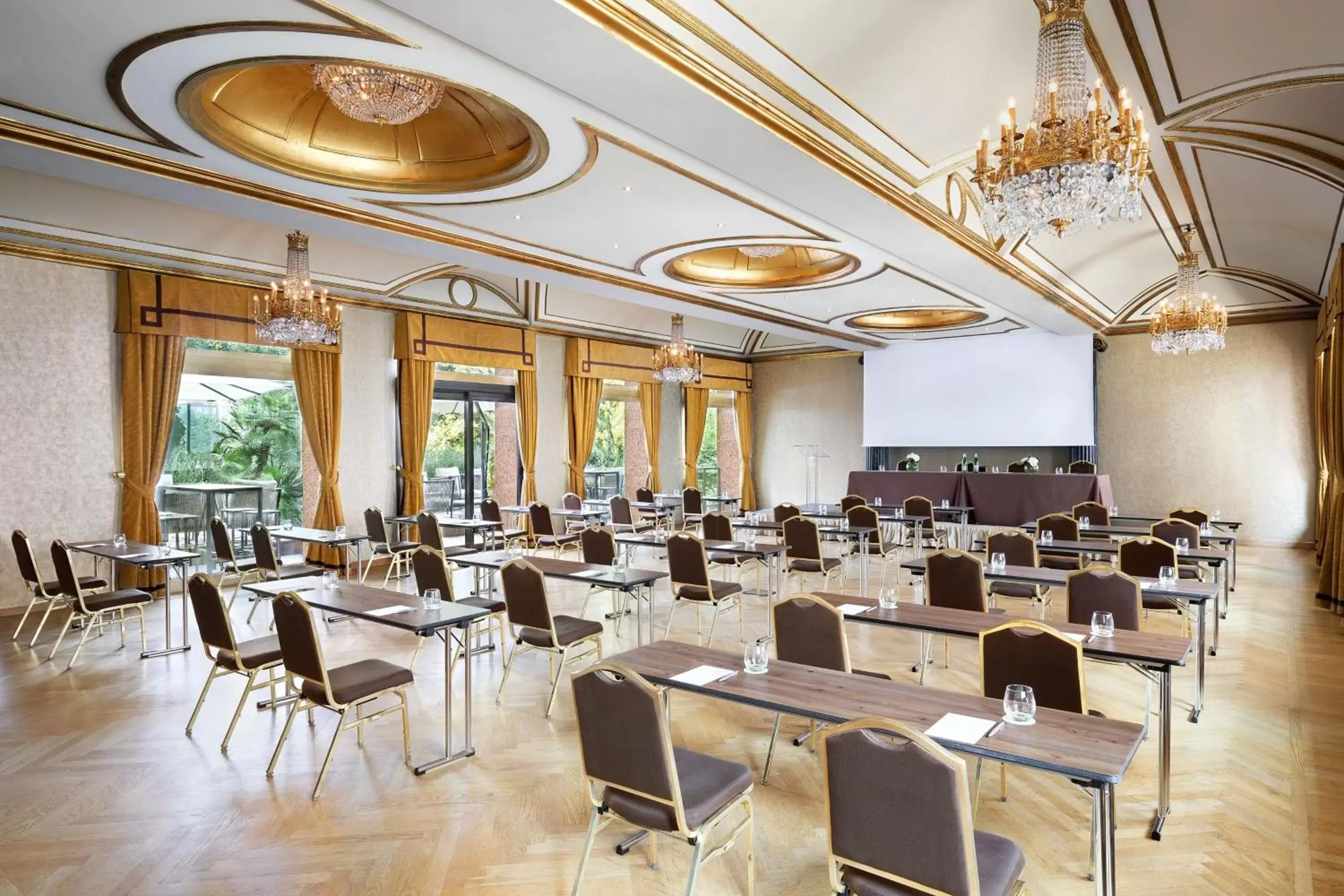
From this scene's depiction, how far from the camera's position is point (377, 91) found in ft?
15.4

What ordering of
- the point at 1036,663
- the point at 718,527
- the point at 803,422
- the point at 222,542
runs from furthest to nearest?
the point at 803,422 < the point at 718,527 < the point at 222,542 < the point at 1036,663

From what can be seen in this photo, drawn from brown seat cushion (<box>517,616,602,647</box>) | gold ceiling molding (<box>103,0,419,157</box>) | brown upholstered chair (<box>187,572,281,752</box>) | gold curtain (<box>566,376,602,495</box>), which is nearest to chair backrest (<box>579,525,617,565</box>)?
brown seat cushion (<box>517,616,602,647</box>)

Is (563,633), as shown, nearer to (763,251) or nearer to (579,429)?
(763,251)

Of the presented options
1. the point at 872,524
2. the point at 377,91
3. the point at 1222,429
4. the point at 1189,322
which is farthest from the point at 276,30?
the point at 1222,429

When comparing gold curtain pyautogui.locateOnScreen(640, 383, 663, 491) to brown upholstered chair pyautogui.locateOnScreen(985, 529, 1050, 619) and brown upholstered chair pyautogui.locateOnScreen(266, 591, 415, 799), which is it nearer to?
brown upholstered chair pyautogui.locateOnScreen(985, 529, 1050, 619)

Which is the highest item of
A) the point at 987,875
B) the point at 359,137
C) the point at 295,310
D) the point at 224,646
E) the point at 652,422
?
the point at 359,137

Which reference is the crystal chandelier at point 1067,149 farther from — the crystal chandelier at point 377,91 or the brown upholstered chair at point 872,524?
the brown upholstered chair at point 872,524

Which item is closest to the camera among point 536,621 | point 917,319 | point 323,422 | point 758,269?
point 536,621

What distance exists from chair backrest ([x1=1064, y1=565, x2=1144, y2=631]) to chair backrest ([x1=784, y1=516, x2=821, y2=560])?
10.3 feet

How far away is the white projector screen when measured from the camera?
13.5m

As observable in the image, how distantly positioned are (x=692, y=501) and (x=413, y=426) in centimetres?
438

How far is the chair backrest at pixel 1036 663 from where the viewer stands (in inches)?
126

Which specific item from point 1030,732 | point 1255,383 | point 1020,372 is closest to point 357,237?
point 1030,732

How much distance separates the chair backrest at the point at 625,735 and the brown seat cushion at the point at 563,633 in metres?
2.23
